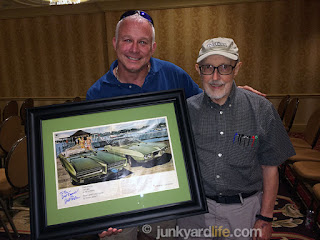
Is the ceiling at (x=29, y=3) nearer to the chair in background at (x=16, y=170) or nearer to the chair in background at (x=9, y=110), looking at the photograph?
the chair in background at (x=9, y=110)

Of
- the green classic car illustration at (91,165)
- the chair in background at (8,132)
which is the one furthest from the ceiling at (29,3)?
the green classic car illustration at (91,165)

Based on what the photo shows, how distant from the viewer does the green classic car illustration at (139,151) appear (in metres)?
1.16

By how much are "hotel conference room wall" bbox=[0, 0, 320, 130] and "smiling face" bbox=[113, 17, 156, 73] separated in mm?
5918

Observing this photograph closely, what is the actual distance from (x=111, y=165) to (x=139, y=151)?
14 cm

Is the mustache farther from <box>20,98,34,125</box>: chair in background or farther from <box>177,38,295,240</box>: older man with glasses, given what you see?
<box>20,98,34,125</box>: chair in background

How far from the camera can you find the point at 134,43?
150 cm

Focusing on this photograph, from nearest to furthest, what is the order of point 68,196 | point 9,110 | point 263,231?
point 68,196 → point 263,231 → point 9,110

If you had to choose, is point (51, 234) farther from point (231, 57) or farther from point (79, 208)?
point (231, 57)

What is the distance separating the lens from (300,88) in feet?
22.8

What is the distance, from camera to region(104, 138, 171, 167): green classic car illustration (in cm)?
116

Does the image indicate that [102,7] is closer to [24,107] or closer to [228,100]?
[24,107]

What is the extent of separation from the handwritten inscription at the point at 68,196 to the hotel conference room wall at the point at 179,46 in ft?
21.5

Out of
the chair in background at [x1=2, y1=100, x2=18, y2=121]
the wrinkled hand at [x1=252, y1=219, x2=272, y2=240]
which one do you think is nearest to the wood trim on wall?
the chair in background at [x1=2, y1=100, x2=18, y2=121]

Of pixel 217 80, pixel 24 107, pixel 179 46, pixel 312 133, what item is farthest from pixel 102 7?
pixel 217 80
